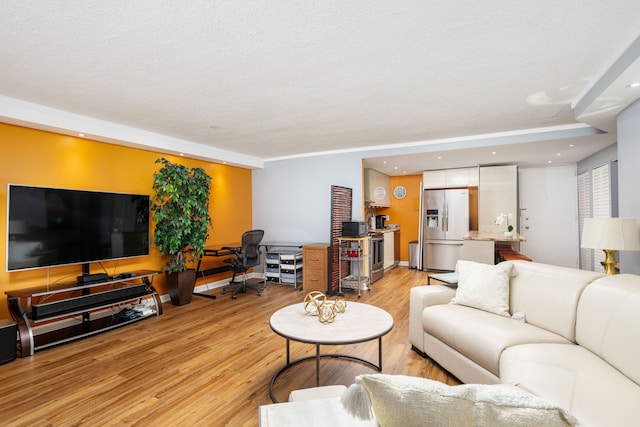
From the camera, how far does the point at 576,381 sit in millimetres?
1512

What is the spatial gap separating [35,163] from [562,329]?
17.4 feet

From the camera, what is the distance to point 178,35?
204 centimetres

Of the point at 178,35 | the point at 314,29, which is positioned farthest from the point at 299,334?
the point at 178,35

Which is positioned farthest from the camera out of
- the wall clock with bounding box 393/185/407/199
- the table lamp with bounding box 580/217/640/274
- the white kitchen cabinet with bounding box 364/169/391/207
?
the wall clock with bounding box 393/185/407/199

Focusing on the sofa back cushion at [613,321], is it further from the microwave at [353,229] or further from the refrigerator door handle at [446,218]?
the refrigerator door handle at [446,218]

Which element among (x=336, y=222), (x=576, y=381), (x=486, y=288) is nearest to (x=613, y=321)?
(x=576, y=381)

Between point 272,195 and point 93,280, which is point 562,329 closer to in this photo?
point 93,280

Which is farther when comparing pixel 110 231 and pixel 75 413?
pixel 110 231

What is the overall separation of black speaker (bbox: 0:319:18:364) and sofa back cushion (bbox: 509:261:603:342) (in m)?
4.44

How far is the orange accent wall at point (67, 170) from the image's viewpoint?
3.30 metres

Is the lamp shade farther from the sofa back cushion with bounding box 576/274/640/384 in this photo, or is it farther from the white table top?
the white table top

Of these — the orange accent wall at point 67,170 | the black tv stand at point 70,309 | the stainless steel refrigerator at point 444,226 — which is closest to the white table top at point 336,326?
the black tv stand at point 70,309

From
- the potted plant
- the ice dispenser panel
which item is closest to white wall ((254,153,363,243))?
the potted plant

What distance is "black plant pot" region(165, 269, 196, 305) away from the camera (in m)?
4.54
